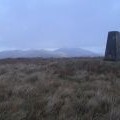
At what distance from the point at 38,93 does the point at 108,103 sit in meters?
2.29

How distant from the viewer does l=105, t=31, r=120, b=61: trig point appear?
19.0m

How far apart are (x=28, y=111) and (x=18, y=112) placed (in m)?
0.25

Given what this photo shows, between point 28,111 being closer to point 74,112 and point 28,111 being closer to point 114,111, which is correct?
point 74,112

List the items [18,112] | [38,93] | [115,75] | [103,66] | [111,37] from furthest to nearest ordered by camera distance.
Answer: [111,37] < [103,66] < [115,75] < [38,93] < [18,112]

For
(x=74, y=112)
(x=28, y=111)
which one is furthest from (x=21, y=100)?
(x=74, y=112)

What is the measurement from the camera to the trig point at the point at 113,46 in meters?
19.0

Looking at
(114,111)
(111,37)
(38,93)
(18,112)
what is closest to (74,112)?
(114,111)

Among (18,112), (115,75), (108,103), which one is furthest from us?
(115,75)

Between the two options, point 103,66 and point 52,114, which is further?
point 103,66

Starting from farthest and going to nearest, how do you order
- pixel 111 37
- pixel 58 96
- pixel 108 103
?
1. pixel 111 37
2. pixel 58 96
3. pixel 108 103

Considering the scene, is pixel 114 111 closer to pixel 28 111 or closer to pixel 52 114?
pixel 52 114

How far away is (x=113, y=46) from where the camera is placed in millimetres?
19359

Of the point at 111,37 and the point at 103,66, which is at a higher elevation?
the point at 111,37

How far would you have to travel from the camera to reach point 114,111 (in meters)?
5.55
